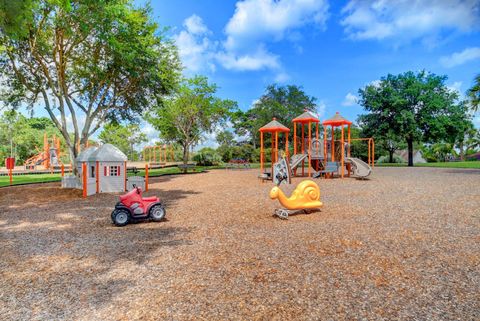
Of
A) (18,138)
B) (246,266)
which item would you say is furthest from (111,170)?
(18,138)

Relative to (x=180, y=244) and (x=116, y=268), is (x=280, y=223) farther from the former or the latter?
(x=116, y=268)

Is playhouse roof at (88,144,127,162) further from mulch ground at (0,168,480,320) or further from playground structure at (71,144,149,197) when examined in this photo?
mulch ground at (0,168,480,320)

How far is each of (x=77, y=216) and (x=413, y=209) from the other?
10548mm

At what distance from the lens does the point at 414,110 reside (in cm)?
3412

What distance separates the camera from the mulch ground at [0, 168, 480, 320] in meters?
3.57

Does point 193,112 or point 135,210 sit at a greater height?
point 193,112

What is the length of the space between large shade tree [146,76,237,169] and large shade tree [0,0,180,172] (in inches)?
408

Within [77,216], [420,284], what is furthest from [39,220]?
[420,284]

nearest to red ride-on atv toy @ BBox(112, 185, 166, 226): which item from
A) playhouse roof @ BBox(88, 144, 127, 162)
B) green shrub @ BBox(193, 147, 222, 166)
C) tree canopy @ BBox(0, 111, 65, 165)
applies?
playhouse roof @ BBox(88, 144, 127, 162)

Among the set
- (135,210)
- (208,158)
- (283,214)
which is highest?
(208,158)

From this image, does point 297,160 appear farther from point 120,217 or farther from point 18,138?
point 18,138

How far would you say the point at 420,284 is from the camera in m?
4.16

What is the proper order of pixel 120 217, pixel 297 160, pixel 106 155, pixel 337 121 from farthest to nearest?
pixel 337 121
pixel 297 160
pixel 106 155
pixel 120 217

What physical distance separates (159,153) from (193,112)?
16458mm
